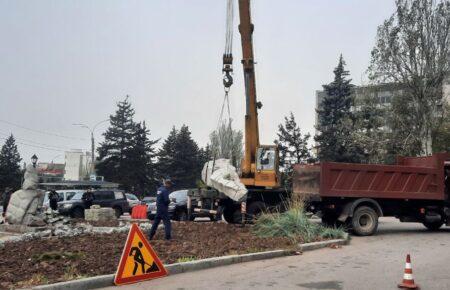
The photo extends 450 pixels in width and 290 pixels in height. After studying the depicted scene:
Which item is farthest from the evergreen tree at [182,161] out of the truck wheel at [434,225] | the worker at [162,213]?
the worker at [162,213]

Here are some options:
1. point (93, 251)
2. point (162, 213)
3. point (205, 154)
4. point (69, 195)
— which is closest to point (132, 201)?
point (69, 195)

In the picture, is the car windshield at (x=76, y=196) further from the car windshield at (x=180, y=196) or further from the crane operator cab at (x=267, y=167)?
the crane operator cab at (x=267, y=167)

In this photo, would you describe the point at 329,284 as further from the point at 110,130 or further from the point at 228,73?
the point at 110,130

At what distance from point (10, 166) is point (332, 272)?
71.1 m

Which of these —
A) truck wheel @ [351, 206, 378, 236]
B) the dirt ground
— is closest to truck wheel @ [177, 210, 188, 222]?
the dirt ground

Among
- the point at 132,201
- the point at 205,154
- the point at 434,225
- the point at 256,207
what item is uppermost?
the point at 205,154

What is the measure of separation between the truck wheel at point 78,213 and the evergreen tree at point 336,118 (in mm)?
29397

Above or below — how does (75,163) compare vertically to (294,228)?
above

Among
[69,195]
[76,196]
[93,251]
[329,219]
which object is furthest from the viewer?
[69,195]

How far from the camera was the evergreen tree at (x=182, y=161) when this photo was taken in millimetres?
71688

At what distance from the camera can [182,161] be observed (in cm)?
7162

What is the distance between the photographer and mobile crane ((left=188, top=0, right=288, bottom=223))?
19000 mm

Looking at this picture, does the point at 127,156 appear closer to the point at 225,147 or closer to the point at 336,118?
the point at 336,118

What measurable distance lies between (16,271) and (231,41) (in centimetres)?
1405
